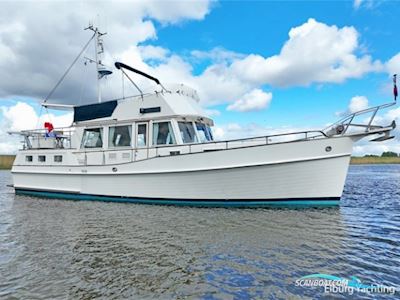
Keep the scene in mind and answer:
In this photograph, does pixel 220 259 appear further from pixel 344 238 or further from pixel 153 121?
pixel 153 121

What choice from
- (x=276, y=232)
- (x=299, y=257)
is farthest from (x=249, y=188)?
(x=299, y=257)

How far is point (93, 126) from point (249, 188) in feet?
22.0

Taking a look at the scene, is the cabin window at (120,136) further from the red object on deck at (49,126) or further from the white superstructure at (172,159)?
the red object on deck at (49,126)

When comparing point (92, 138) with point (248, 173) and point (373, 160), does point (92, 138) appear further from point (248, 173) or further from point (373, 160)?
point (373, 160)

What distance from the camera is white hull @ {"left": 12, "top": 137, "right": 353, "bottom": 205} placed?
827cm

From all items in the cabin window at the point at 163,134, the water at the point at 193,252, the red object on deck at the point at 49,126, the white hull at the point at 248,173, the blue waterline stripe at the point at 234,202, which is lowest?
the water at the point at 193,252

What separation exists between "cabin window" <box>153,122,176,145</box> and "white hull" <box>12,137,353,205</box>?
95cm

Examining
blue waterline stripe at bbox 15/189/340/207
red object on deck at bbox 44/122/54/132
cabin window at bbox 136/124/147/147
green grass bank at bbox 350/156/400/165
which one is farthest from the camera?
green grass bank at bbox 350/156/400/165

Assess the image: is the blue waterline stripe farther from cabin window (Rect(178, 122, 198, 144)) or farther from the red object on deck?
the red object on deck

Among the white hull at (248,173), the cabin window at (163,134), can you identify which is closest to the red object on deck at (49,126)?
the white hull at (248,173)

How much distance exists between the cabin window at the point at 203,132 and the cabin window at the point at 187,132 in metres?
0.32

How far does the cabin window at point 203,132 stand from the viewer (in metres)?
10.7

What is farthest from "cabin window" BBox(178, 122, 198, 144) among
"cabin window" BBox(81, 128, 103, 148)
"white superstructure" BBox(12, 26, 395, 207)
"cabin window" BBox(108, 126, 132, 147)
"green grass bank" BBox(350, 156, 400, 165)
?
"green grass bank" BBox(350, 156, 400, 165)

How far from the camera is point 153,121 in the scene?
10.3 metres
